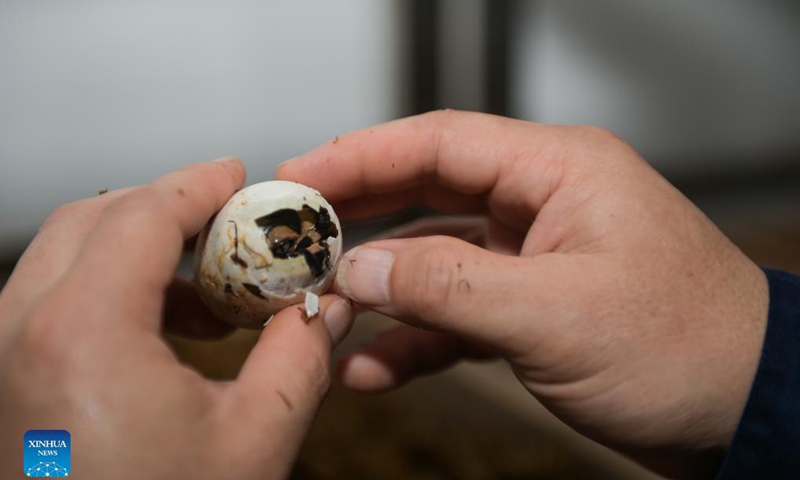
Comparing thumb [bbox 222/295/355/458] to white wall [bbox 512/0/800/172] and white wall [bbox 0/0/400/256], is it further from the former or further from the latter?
white wall [bbox 512/0/800/172]

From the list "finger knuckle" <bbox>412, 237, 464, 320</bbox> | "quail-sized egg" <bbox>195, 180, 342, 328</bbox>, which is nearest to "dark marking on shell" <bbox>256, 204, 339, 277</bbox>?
"quail-sized egg" <bbox>195, 180, 342, 328</bbox>

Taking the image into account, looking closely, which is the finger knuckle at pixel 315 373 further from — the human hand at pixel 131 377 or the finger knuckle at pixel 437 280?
the finger knuckle at pixel 437 280

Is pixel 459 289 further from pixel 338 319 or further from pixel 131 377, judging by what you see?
pixel 131 377

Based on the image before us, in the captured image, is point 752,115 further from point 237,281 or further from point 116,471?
point 116,471

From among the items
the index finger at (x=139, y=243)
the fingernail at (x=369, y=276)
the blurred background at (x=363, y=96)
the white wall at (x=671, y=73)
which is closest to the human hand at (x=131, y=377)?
the index finger at (x=139, y=243)

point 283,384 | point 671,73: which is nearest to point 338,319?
point 283,384
